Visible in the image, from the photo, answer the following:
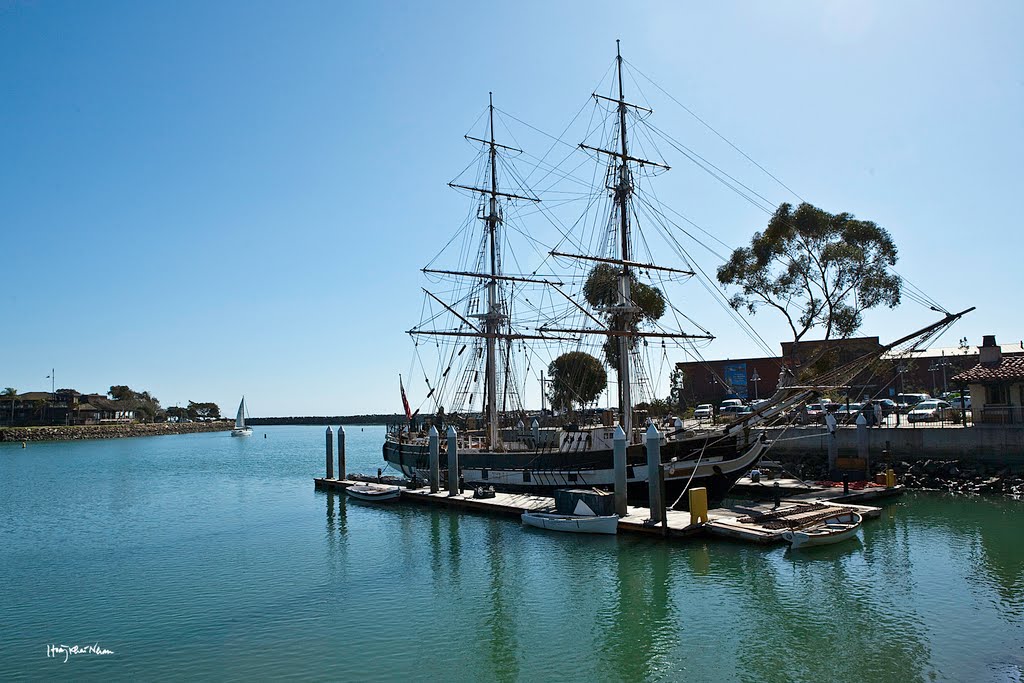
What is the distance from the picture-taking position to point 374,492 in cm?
3825

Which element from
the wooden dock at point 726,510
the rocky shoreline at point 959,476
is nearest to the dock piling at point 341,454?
the wooden dock at point 726,510

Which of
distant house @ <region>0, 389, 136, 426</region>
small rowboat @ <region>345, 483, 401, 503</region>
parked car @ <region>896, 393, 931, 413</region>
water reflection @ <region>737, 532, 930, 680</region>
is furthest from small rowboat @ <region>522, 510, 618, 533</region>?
distant house @ <region>0, 389, 136, 426</region>

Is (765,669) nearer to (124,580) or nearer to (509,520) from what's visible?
(509,520)

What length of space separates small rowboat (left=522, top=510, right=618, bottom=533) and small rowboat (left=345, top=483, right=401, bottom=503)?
11.3 meters

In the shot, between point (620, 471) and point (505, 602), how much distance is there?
31.8 feet

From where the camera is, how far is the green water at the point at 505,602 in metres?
14.8

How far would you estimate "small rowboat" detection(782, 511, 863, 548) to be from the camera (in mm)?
23562

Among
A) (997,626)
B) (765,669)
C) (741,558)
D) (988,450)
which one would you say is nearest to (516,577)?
(741,558)

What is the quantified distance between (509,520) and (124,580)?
15.3m

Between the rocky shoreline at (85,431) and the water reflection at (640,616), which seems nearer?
the water reflection at (640,616)

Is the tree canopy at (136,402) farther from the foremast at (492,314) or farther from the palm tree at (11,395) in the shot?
the foremast at (492,314)

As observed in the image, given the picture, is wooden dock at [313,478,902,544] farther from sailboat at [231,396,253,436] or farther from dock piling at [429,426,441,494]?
sailboat at [231,396,253,436]

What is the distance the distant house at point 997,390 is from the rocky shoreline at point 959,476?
3.33m

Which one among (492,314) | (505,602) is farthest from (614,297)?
(505,602)
